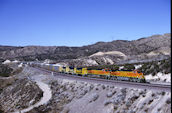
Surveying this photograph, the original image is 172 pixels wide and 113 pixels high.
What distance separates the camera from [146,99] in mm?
18297

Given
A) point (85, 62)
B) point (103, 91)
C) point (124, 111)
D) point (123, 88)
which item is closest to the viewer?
point (124, 111)

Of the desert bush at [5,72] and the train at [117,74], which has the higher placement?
the train at [117,74]

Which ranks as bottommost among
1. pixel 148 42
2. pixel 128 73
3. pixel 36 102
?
pixel 36 102

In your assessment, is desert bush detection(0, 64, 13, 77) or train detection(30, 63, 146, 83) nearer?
train detection(30, 63, 146, 83)

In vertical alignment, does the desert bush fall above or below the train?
below

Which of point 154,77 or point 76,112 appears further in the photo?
point 154,77

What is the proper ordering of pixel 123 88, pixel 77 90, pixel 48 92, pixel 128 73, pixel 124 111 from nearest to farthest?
pixel 124 111
pixel 123 88
pixel 77 90
pixel 128 73
pixel 48 92

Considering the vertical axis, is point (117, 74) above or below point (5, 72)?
above

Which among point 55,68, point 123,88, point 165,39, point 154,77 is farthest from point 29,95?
point 165,39

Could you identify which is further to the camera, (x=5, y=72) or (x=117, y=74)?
(x=5, y=72)

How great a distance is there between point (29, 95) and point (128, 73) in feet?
61.8

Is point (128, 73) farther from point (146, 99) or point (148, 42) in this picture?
point (148, 42)

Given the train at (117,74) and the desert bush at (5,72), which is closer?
the train at (117,74)

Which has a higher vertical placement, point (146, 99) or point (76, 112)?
point (146, 99)
